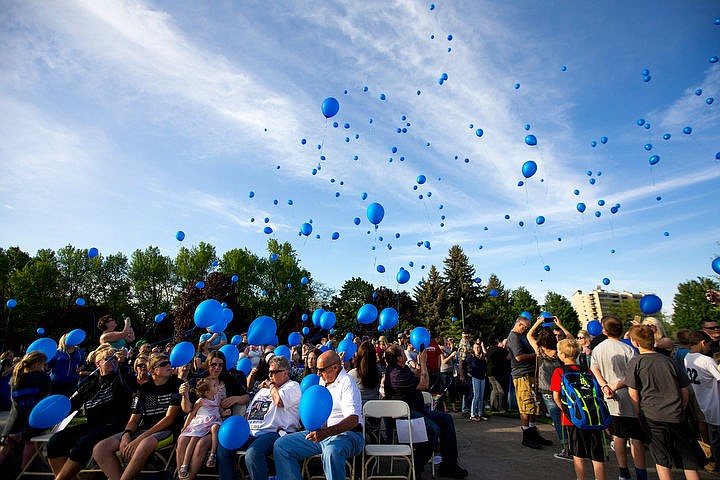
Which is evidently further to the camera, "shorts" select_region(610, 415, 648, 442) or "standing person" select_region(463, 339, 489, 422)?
"standing person" select_region(463, 339, 489, 422)

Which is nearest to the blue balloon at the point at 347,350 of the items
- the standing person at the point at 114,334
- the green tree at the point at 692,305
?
the standing person at the point at 114,334

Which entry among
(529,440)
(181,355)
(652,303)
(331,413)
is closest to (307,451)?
(331,413)

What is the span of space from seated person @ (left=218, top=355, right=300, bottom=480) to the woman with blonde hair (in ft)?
8.84

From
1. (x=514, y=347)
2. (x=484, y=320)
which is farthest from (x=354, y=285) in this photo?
(x=514, y=347)

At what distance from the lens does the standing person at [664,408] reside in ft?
10.7

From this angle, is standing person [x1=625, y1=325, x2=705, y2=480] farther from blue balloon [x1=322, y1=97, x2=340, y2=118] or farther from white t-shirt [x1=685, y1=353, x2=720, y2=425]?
blue balloon [x1=322, y1=97, x2=340, y2=118]

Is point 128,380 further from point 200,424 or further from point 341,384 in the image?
point 341,384

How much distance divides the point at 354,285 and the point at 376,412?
43641 mm

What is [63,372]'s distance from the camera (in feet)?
20.6

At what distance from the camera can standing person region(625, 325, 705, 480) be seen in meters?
3.27

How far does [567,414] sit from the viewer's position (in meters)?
3.80

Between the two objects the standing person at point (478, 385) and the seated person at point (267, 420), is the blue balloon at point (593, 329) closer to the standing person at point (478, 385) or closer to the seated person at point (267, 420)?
the standing person at point (478, 385)

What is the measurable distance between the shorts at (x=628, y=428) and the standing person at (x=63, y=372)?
26.7 feet

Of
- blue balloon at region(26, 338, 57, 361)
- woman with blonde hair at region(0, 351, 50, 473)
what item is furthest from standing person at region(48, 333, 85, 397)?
woman with blonde hair at region(0, 351, 50, 473)
